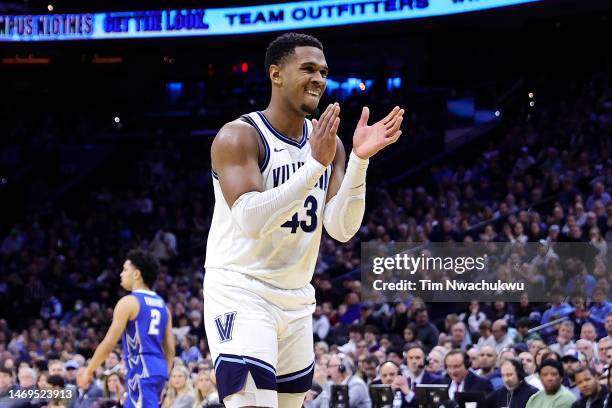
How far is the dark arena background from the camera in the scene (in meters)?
11.2

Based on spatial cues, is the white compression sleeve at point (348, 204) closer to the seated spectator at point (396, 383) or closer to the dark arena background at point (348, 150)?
the dark arena background at point (348, 150)

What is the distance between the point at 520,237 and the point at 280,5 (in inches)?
385

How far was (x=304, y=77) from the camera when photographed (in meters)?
4.61

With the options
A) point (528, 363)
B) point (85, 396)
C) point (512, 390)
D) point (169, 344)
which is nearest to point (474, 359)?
point (528, 363)

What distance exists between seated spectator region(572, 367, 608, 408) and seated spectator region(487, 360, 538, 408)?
19.7 inches

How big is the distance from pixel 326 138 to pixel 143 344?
449cm

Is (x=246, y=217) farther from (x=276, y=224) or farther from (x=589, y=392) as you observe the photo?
(x=589, y=392)

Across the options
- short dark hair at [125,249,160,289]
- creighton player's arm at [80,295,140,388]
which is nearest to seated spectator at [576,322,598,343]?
short dark hair at [125,249,160,289]

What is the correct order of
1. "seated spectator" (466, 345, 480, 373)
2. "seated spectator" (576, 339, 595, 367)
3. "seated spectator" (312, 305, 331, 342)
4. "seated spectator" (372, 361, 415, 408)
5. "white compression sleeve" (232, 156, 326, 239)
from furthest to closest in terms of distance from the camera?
"seated spectator" (312, 305, 331, 342)
"seated spectator" (466, 345, 480, 373)
"seated spectator" (576, 339, 595, 367)
"seated spectator" (372, 361, 415, 408)
"white compression sleeve" (232, 156, 326, 239)

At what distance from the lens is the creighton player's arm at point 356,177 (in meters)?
4.43

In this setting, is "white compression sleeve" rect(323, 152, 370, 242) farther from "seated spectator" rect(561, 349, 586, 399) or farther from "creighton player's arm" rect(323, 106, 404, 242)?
"seated spectator" rect(561, 349, 586, 399)

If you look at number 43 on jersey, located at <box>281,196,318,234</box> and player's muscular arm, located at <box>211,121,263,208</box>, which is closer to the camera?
player's muscular arm, located at <box>211,121,263,208</box>

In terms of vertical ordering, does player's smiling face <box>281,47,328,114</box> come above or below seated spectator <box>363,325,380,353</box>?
above

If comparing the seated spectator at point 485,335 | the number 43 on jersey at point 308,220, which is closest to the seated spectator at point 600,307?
the seated spectator at point 485,335
